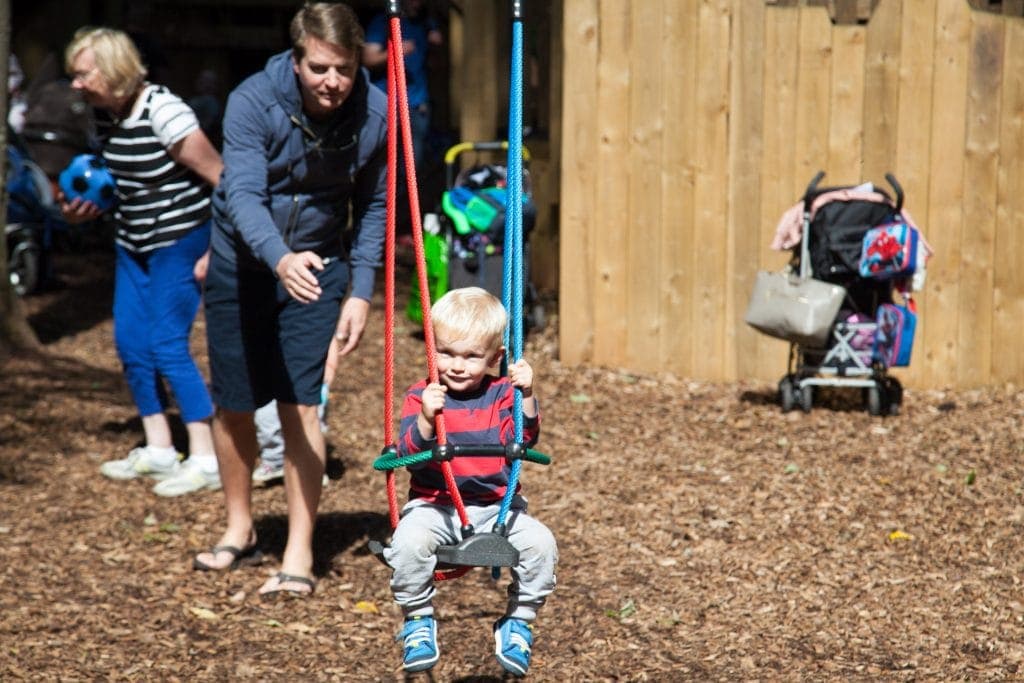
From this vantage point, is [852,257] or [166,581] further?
[852,257]

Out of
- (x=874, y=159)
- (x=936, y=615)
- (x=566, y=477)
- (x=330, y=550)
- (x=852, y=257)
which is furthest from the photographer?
(x=874, y=159)

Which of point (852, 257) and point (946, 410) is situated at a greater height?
point (852, 257)

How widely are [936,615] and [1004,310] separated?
351 centimetres

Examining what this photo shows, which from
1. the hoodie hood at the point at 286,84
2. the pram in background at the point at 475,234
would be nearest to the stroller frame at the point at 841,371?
the pram in background at the point at 475,234

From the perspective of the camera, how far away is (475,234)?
9.40m

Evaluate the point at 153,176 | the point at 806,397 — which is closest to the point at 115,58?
the point at 153,176

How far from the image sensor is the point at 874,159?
8172mm

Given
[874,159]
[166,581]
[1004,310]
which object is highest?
[874,159]

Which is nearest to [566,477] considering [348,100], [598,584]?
[598,584]

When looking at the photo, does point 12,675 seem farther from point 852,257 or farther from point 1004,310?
point 1004,310

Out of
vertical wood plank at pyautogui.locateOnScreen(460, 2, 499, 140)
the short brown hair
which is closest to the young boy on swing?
the short brown hair

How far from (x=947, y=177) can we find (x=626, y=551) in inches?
138

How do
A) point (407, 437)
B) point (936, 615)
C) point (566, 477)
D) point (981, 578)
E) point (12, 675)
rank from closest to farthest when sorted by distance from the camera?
point (407, 437) < point (12, 675) < point (936, 615) < point (981, 578) < point (566, 477)

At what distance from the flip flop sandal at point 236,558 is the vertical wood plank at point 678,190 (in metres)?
3.56
